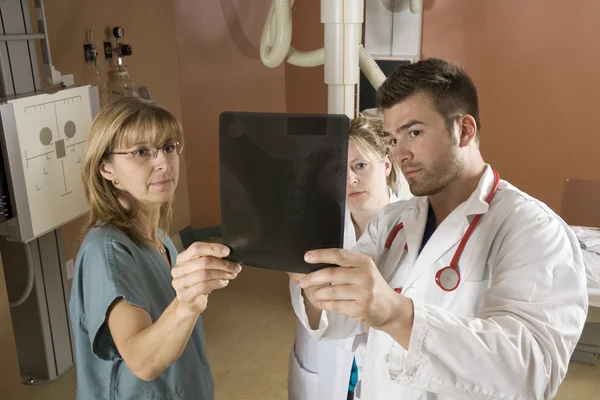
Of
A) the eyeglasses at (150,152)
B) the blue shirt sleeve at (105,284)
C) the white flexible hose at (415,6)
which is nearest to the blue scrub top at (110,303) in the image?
the blue shirt sleeve at (105,284)

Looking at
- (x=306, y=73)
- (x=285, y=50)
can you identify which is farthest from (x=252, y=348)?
(x=306, y=73)

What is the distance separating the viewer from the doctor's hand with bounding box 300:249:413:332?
88 centimetres

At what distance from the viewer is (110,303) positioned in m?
1.18

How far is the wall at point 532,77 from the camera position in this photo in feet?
12.3

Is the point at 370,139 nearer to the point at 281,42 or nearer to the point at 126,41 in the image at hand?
the point at 281,42

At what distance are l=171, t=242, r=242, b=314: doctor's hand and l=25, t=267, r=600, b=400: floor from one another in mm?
1894

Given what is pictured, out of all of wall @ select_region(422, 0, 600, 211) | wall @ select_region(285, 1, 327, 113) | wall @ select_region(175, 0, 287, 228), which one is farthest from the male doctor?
wall @ select_region(285, 1, 327, 113)

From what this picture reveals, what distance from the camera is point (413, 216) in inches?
52.7

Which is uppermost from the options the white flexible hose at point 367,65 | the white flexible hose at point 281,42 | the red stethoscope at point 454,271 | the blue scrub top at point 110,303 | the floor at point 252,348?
the white flexible hose at point 281,42

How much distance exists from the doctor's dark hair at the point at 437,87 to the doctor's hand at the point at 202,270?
51 cm

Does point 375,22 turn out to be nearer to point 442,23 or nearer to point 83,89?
point 442,23

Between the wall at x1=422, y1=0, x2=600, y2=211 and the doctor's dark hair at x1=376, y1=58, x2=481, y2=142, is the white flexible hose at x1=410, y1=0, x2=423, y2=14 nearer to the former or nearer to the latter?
the wall at x1=422, y1=0, x2=600, y2=211

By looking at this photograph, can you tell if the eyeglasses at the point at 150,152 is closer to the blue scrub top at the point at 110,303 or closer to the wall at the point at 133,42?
the blue scrub top at the point at 110,303

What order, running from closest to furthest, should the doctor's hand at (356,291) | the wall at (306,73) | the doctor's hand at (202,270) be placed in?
the doctor's hand at (356,291) → the doctor's hand at (202,270) → the wall at (306,73)
